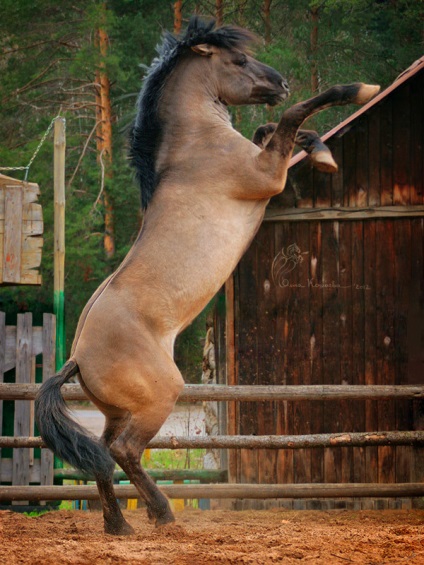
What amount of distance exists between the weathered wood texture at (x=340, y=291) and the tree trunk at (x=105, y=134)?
31.6 ft

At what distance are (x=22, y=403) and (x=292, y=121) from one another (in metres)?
4.07

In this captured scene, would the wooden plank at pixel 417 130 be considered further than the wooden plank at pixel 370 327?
Yes

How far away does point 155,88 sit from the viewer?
5.77 meters

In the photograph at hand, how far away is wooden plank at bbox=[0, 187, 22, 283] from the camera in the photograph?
7352 millimetres

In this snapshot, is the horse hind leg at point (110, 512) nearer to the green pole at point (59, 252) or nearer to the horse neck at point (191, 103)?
the horse neck at point (191, 103)

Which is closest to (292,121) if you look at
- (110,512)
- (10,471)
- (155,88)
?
(155,88)

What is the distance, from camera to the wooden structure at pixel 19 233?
736 cm

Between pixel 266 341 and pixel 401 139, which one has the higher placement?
pixel 401 139

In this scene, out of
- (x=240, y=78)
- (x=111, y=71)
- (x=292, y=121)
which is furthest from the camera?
(x=111, y=71)

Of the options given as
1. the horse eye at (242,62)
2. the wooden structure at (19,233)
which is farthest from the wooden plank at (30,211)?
the horse eye at (242,62)

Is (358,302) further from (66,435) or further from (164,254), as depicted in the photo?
(66,435)

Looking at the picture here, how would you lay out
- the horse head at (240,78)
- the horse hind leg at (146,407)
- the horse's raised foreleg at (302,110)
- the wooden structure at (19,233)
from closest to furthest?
the horse hind leg at (146,407) → the horse's raised foreleg at (302,110) → the horse head at (240,78) → the wooden structure at (19,233)

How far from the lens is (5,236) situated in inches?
292

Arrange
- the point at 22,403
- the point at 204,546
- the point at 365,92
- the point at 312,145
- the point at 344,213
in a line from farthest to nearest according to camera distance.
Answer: the point at 344,213 < the point at 22,403 < the point at 312,145 < the point at 365,92 < the point at 204,546
